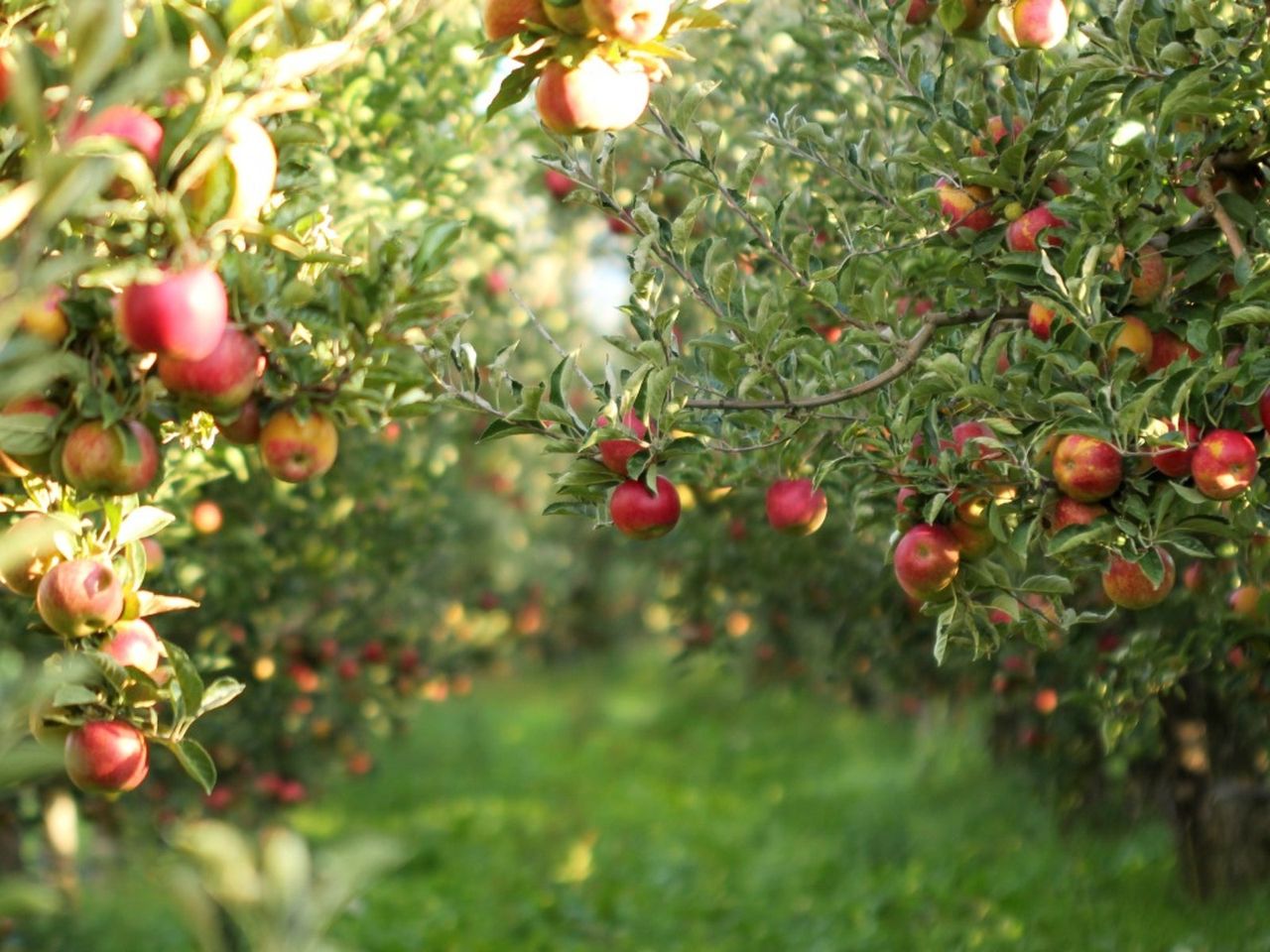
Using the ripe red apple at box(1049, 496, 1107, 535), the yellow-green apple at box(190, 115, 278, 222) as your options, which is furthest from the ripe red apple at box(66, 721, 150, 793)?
the ripe red apple at box(1049, 496, 1107, 535)

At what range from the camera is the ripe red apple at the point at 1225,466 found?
7.45 feet

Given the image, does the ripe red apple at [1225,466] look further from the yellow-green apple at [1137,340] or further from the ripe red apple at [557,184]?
the ripe red apple at [557,184]

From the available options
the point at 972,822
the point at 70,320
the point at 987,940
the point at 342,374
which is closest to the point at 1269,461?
the point at 342,374

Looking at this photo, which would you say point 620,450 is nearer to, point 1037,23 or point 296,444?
point 296,444

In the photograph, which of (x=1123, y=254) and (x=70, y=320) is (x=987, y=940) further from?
(x=70, y=320)

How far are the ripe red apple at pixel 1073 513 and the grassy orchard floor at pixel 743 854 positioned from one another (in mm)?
2615

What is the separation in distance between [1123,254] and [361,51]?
1399 mm

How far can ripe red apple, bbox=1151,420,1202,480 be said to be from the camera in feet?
7.69

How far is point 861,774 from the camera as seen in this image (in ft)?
29.5

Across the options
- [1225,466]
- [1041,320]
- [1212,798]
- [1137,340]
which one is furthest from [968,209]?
[1212,798]

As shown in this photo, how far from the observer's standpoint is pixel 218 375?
194cm

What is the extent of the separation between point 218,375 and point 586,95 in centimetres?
68

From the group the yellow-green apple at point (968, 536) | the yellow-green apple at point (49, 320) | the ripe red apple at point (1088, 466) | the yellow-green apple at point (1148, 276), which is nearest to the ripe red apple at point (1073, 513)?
the ripe red apple at point (1088, 466)

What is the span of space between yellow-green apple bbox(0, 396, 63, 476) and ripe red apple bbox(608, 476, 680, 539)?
0.92 m
